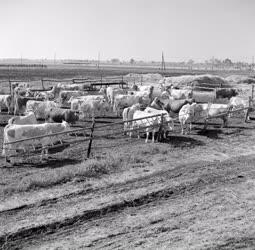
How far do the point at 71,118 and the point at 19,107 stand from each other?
4934 mm

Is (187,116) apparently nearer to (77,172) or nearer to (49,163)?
(49,163)

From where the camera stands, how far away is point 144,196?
892 cm

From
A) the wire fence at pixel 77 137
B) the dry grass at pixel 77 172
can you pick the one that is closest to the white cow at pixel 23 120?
the wire fence at pixel 77 137

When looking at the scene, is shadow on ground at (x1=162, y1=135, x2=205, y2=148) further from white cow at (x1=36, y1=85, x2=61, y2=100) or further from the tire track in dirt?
white cow at (x1=36, y1=85, x2=61, y2=100)

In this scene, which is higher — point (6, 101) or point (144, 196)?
point (6, 101)

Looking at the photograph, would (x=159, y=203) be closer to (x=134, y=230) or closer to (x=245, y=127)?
(x=134, y=230)

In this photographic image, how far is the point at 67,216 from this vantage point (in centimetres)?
778

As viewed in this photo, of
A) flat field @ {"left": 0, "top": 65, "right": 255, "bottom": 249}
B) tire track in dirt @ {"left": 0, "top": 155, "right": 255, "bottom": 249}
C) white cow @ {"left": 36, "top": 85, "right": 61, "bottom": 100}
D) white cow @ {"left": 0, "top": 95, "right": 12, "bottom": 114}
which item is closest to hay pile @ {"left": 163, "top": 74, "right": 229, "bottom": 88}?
white cow @ {"left": 36, "top": 85, "right": 61, "bottom": 100}

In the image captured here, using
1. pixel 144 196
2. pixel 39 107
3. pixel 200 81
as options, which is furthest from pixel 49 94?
pixel 144 196

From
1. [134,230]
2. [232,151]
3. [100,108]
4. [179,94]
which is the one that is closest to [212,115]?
[232,151]

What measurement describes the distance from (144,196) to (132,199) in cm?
37

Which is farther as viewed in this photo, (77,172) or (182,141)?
(182,141)

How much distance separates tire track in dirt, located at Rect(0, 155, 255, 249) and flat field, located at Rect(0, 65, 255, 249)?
0.06 ft

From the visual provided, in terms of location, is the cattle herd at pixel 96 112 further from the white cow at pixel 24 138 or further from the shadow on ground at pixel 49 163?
the shadow on ground at pixel 49 163
